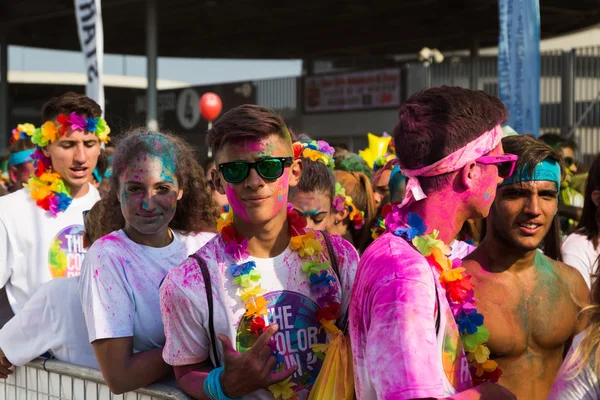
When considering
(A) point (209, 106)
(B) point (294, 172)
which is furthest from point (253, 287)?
(A) point (209, 106)

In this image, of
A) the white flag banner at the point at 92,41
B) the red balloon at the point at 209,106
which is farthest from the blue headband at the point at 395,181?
the red balloon at the point at 209,106

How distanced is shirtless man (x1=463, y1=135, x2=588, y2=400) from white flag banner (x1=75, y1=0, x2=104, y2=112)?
6.85 meters

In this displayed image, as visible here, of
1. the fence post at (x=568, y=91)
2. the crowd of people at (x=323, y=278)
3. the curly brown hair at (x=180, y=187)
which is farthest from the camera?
the fence post at (x=568, y=91)

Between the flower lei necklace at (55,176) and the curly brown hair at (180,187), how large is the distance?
4.31 ft

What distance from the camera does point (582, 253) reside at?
509 centimetres

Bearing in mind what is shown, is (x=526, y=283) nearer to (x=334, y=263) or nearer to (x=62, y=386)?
(x=334, y=263)

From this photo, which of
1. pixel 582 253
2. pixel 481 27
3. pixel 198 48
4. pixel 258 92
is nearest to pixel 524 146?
pixel 582 253

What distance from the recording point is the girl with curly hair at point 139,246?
352 cm

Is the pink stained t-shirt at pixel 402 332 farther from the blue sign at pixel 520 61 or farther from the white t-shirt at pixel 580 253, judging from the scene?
the blue sign at pixel 520 61

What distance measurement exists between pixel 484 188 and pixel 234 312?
102 centimetres

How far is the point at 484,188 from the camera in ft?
8.56

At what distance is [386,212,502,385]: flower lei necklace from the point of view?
2.54 m

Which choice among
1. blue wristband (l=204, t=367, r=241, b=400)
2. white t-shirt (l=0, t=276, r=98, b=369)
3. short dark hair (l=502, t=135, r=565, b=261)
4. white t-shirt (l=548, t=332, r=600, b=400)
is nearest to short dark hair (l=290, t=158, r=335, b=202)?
white t-shirt (l=0, t=276, r=98, b=369)

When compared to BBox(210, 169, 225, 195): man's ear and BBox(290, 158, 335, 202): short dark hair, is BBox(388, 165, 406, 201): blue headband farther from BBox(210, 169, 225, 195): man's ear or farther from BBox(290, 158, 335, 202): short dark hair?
BBox(210, 169, 225, 195): man's ear
